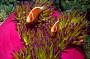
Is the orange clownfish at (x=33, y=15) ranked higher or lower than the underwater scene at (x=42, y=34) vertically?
higher

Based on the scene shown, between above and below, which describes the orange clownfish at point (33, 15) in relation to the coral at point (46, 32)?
above

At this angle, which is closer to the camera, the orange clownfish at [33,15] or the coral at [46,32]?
the coral at [46,32]

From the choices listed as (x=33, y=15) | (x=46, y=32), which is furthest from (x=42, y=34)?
(x=33, y=15)

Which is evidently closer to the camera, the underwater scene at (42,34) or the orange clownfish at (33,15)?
the underwater scene at (42,34)

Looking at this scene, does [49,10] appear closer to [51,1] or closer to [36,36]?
[51,1]

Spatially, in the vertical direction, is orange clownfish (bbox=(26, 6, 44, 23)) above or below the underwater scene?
above

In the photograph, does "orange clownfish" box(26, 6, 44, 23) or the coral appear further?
"orange clownfish" box(26, 6, 44, 23)

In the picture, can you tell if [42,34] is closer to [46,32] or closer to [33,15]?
[46,32]

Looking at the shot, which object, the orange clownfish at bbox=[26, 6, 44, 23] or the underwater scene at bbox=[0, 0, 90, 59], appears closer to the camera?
the underwater scene at bbox=[0, 0, 90, 59]

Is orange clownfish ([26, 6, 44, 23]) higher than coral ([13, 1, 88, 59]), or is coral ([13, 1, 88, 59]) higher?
orange clownfish ([26, 6, 44, 23])

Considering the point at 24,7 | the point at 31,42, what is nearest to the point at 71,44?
the point at 31,42
